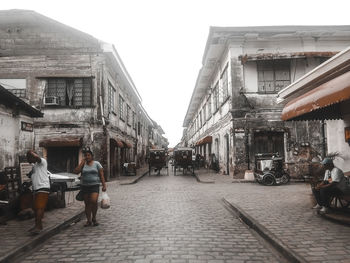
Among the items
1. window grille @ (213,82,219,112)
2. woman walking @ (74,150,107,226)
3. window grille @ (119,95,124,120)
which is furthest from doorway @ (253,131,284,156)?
woman walking @ (74,150,107,226)

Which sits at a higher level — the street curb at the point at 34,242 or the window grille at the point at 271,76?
the window grille at the point at 271,76

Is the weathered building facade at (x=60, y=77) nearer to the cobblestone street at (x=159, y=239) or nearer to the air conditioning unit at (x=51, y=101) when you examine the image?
the air conditioning unit at (x=51, y=101)

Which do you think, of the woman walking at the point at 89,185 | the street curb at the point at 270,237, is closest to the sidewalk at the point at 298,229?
the street curb at the point at 270,237

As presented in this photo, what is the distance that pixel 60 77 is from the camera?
51.9ft

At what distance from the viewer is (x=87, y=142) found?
615 inches

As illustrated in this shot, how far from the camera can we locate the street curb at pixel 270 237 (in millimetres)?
3928

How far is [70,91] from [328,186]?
13.7 metres

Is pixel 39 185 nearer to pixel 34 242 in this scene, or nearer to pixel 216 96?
pixel 34 242

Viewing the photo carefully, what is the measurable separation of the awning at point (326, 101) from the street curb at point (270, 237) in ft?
7.84

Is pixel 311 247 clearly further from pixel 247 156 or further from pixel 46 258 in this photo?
pixel 247 156

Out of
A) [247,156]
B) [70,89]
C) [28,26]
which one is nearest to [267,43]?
[247,156]

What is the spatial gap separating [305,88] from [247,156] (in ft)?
26.2

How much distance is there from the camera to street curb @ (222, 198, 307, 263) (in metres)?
3.93

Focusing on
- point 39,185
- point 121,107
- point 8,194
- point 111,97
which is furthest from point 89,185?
point 121,107
